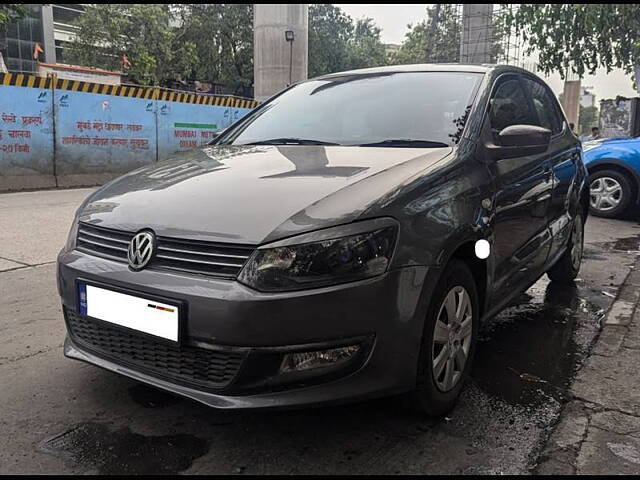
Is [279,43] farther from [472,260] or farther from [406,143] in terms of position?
[472,260]

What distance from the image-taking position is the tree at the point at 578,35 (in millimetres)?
19391

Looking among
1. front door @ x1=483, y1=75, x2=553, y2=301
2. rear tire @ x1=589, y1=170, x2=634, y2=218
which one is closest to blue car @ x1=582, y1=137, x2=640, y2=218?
rear tire @ x1=589, y1=170, x2=634, y2=218

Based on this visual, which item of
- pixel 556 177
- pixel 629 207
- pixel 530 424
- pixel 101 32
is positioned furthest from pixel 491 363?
pixel 101 32

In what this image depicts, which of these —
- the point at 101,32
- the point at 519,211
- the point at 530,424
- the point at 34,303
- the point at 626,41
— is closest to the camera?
the point at 530,424

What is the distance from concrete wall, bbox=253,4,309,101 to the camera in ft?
75.4

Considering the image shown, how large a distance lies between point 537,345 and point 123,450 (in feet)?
7.86

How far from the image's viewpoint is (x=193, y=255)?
6.73ft

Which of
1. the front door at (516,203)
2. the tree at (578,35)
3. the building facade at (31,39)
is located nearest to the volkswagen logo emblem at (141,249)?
the front door at (516,203)

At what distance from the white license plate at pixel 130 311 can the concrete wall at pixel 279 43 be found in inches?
844

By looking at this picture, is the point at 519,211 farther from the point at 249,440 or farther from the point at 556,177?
the point at 249,440

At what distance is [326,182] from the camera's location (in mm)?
2287

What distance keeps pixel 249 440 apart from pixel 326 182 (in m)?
1.06

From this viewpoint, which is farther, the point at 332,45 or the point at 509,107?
the point at 332,45

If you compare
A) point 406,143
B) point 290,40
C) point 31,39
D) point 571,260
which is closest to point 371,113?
point 406,143
